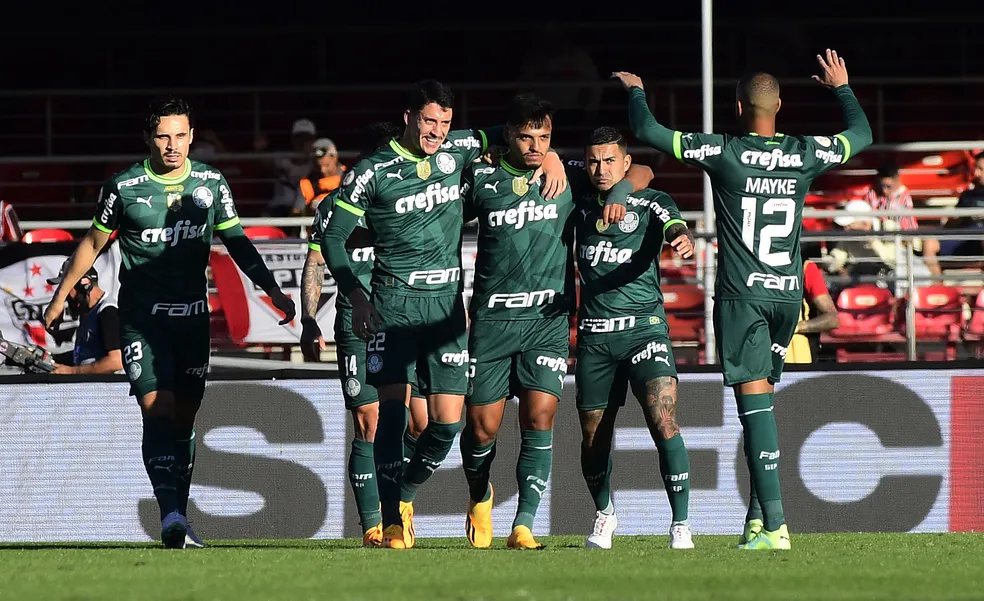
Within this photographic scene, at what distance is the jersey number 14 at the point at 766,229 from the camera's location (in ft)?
24.0

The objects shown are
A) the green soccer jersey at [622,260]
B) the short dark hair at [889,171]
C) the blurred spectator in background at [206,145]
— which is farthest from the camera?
the blurred spectator in background at [206,145]

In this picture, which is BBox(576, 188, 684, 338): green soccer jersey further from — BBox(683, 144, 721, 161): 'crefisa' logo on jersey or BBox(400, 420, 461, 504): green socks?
BBox(400, 420, 461, 504): green socks

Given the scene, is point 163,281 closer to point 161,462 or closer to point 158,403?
point 158,403

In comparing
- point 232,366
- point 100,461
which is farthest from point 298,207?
point 100,461

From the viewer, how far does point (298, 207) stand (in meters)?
13.3

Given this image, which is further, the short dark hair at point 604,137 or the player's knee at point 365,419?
the player's knee at point 365,419

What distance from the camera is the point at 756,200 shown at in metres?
7.33

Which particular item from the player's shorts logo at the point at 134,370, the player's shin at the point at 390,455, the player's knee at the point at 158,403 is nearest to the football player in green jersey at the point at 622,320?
the player's shin at the point at 390,455

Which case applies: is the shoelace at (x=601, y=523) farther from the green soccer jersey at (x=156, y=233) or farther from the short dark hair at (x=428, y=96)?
the green soccer jersey at (x=156, y=233)

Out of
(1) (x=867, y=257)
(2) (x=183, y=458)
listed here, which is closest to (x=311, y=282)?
(2) (x=183, y=458)

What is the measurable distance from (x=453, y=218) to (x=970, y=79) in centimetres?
968

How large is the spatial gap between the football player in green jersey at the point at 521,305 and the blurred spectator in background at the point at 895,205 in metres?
5.40

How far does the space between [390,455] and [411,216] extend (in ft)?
3.90

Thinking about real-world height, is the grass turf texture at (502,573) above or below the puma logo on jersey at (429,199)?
below
